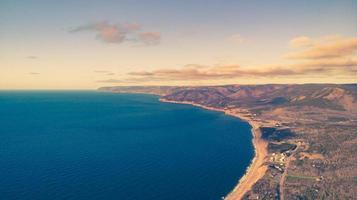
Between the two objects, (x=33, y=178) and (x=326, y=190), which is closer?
(x=326, y=190)

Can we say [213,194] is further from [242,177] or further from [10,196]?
[10,196]

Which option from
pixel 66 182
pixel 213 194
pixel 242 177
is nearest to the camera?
pixel 213 194

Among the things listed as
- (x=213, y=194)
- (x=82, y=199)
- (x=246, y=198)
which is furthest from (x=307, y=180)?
(x=82, y=199)

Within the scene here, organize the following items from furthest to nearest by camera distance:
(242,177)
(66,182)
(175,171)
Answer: (175,171) < (242,177) < (66,182)

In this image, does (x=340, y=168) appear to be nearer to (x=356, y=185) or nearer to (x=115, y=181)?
(x=356, y=185)

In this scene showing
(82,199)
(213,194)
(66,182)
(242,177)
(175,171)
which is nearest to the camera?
(82,199)

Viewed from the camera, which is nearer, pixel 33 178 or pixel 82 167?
pixel 33 178

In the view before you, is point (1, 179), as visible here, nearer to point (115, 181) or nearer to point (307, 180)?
point (115, 181)

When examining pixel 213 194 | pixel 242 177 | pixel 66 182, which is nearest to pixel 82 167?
pixel 66 182

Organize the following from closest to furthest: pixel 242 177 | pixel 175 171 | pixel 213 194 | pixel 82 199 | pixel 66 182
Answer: pixel 82 199
pixel 213 194
pixel 66 182
pixel 242 177
pixel 175 171
